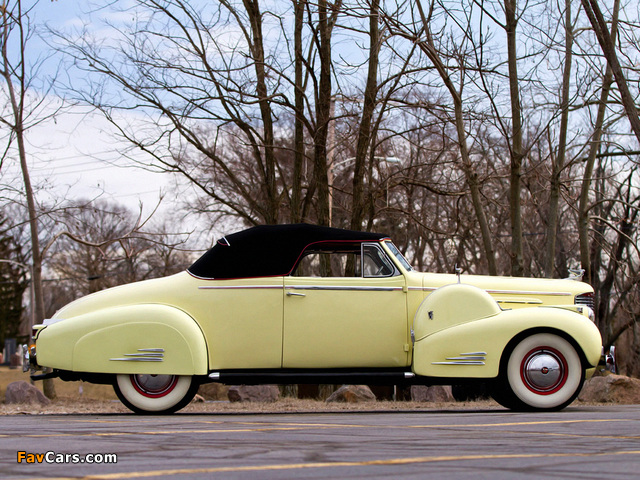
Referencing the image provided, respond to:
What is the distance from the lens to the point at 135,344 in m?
8.73

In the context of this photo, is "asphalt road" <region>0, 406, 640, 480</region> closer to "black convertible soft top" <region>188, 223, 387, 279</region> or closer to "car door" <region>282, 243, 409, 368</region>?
"car door" <region>282, 243, 409, 368</region>

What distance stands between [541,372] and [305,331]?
8.16 feet

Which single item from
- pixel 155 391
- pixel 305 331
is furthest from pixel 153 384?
pixel 305 331

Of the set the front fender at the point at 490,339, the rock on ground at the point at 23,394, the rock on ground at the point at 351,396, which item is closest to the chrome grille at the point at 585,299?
the front fender at the point at 490,339

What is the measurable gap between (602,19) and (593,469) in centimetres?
982

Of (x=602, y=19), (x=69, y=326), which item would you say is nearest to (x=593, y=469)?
(x=69, y=326)

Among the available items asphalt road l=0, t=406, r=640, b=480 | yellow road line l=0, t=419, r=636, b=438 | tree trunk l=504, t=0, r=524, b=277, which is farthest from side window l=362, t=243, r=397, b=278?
tree trunk l=504, t=0, r=524, b=277

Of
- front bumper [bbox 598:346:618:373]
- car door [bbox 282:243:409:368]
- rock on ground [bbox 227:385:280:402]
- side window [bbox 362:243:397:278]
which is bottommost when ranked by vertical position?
rock on ground [bbox 227:385:280:402]

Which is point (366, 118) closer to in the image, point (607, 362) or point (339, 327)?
point (339, 327)

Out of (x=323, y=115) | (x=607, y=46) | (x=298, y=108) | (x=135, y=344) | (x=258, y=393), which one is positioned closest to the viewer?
(x=135, y=344)

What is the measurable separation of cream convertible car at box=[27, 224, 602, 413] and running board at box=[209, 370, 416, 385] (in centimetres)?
1

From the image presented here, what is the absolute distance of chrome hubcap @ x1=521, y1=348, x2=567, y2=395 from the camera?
862cm

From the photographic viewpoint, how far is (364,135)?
53.0 feet

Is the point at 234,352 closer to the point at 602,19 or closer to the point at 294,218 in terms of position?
the point at 602,19
